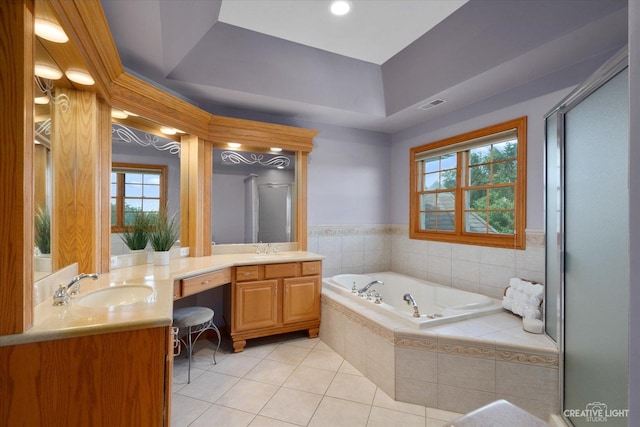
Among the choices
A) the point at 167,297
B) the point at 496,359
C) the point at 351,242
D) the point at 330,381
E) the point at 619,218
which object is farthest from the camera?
the point at 351,242

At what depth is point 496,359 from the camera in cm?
189

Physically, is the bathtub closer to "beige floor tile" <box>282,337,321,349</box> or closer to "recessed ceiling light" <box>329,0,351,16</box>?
"beige floor tile" <box>282,337,321,349</box>

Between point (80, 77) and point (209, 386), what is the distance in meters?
2.17

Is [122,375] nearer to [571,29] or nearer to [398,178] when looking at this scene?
[571,29]

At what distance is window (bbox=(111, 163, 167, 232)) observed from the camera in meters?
2.26

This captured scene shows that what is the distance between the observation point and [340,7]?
2227mm

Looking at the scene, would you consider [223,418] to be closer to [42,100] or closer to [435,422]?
[435,422]

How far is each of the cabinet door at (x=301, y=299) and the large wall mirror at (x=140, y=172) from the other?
1.24 m

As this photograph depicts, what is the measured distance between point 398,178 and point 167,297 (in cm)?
315

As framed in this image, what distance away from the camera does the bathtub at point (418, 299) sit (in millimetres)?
2242

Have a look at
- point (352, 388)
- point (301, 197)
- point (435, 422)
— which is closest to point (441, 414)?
point (435, 422)

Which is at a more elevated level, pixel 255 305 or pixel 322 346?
pixel 255 305

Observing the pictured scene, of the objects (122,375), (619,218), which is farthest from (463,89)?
(122,375)

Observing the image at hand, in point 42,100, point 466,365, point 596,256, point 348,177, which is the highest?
point 42,100
